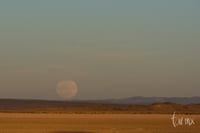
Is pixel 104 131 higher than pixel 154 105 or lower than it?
lower

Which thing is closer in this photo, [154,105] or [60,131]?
[60,131]

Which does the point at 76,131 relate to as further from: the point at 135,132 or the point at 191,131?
the point at 191,131

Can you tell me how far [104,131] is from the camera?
41.8 m

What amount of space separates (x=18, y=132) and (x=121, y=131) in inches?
284

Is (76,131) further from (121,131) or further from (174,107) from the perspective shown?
(174,107)

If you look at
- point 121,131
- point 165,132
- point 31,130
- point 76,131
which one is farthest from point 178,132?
point 31,130

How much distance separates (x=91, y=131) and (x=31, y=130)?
14.1 feet

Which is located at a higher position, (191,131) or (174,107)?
(174,107)

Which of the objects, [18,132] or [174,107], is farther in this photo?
[174,107]

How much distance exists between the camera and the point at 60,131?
41.5 m

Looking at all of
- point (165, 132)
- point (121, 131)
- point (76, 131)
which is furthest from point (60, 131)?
point (165, 132)

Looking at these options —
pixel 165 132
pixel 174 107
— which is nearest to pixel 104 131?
pixel 165 132

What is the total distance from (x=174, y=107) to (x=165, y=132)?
241 feet

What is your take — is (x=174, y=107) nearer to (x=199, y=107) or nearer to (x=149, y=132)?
(x=199, y=107)
